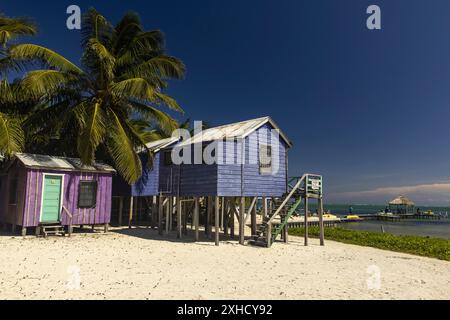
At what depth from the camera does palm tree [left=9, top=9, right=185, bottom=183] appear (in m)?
18.6

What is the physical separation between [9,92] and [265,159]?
1571 centimetres

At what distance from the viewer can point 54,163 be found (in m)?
18.0

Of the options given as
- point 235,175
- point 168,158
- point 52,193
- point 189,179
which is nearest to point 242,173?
point 235,175

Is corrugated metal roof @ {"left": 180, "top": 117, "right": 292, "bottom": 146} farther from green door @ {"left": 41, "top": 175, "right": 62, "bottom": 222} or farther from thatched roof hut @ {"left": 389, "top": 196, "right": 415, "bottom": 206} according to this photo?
thatched roof hut @ {"left": 389, "top": 196, "right": 415, "bottom": 206}

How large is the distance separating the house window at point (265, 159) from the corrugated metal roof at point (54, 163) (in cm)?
904

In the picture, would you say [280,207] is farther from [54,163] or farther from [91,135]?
[54,163]

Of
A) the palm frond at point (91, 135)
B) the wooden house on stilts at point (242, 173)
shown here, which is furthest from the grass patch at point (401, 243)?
the palm frond at point (91, 135)

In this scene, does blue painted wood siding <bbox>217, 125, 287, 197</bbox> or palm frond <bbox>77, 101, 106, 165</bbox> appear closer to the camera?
blue painted wood siding <bbox>217, 125, 287, 197</bbox>

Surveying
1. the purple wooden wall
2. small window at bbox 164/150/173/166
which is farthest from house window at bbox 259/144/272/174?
the purple wooden wall

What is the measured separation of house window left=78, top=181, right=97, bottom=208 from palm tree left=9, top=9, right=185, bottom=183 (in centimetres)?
154

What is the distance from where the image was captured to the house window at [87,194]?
61.1 ft

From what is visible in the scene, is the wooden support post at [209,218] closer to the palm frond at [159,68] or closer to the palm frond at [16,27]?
the palm frond at [159,68]

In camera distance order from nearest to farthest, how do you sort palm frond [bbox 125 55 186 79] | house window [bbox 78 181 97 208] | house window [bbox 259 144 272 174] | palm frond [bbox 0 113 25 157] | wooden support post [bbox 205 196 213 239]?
palm frond [bbox 0 113 25 157]
house window [bbox 259 144 272 174]
house window [bbox 78 181 97 208]
wooden support post [bbox 205 196 213 239]
palm frond [bbox 125 55 186 79]
